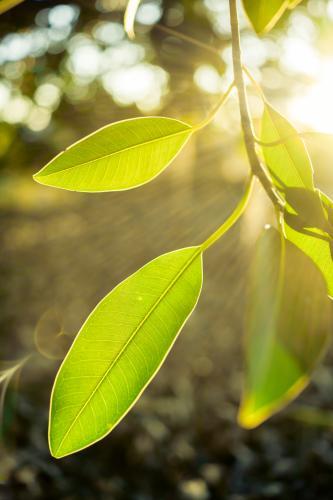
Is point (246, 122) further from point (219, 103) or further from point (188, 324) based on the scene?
point (188, 324)

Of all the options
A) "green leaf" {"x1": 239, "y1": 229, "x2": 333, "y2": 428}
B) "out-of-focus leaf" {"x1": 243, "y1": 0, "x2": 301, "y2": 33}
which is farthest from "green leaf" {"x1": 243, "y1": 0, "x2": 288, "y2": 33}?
"green leaf" {"x1": 239, "y1": 229, "x2": 333, "y2": 428}

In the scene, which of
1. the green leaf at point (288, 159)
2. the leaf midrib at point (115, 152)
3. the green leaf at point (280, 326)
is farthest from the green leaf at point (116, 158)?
the green leaf at point (280, 326)

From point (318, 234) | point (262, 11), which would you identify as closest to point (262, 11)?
point (262, 11)

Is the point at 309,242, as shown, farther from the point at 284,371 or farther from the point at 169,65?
the point at 169,65

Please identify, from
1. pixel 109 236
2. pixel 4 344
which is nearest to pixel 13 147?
pixel 4 344

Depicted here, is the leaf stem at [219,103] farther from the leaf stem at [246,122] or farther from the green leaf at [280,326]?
the green leaf at [280,326]
